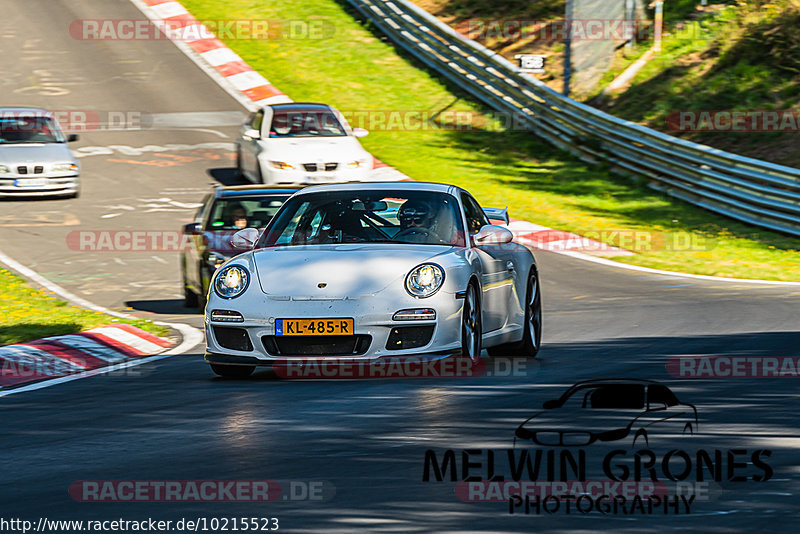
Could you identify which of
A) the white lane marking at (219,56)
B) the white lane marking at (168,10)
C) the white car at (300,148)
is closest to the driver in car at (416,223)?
the white car at (300,148)

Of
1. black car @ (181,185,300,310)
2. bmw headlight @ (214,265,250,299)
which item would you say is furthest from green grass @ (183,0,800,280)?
bmw headlight @ (214,265,250,299)

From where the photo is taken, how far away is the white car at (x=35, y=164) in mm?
22562

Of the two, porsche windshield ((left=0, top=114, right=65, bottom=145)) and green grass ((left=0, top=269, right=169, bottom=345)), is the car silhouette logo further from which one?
porsche windshield ((left=0, top=114, right=65, bottom=145))

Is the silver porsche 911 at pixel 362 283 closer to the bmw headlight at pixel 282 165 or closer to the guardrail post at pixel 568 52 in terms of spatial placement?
the bmw headlight at pixel 282 165

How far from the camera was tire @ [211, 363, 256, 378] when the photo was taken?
9570 millimetres

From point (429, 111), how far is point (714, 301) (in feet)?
52.8

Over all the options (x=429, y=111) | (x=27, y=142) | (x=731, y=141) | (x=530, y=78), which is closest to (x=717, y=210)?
(x=731, y=141)

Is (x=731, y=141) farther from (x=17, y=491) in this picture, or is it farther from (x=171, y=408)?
(x=17, y=491)

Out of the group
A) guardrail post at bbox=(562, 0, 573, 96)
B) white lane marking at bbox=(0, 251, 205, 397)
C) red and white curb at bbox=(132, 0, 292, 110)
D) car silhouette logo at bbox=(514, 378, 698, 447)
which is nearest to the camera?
car silhouette logo at bbox=(514, 378, 698, 447)

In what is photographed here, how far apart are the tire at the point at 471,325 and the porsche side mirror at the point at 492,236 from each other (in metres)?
0.55

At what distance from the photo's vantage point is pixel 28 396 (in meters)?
9.04

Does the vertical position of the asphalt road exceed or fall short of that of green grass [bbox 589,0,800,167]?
it falls short

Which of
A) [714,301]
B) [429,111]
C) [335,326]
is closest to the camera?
[335,326]

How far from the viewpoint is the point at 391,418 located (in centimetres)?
760
